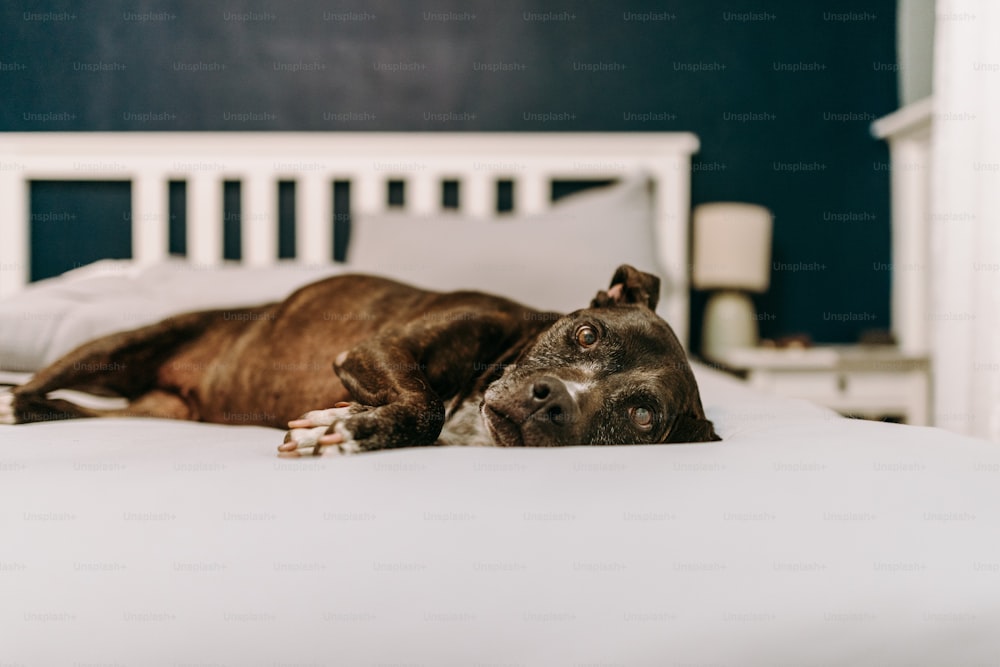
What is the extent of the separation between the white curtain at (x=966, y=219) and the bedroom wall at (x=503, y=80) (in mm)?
A: 662

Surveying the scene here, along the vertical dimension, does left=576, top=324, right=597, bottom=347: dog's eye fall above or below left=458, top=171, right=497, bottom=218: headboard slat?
below

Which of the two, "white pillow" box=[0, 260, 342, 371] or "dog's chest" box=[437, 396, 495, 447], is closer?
"dog's chest" box=[437, 396, 495, 447]

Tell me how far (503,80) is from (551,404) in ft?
8.62

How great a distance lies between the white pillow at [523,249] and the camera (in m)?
2.32

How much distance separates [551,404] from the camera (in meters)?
1.16

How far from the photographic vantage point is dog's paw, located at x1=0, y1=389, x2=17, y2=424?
1.49 m

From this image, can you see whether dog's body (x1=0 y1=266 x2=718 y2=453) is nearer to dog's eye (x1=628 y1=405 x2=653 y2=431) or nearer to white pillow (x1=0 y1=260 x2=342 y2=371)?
dog's eye (x1=628 y1=405 x2=653 y2=431)

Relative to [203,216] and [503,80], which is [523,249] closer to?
[503,80]

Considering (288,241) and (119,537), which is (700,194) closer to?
(288,241)

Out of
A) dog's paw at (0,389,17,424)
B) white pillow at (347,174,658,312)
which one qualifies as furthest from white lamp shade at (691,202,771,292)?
dog's paw at (0,389,17,424)

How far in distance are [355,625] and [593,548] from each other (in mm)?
267

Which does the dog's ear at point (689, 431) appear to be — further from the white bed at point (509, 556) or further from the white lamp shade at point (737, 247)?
the white lamp shade at point (737, 247)

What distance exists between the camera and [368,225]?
2729 millimetres

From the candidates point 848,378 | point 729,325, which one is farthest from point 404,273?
point 848,378
